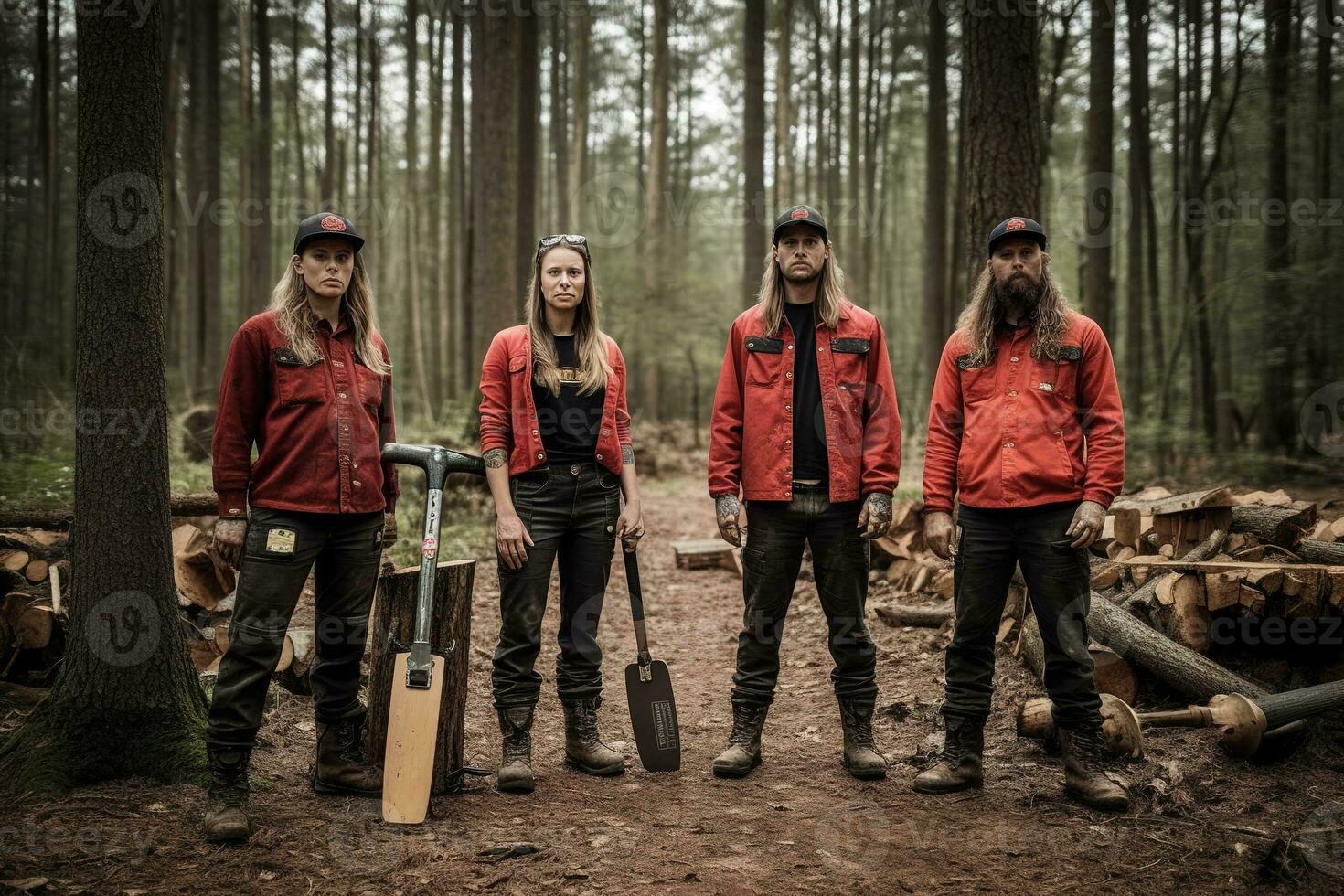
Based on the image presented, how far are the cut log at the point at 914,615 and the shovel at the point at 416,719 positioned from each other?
14.0 ft

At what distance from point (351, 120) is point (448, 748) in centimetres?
2933

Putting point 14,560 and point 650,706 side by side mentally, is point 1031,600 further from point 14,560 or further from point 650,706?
point 14,560

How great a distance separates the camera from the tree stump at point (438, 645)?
3939 millimetres

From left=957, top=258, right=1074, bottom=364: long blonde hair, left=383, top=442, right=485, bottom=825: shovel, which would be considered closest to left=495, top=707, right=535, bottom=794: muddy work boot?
left=383, top=442, right=485, bottom=825: shovel

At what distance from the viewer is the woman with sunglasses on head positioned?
419 cm

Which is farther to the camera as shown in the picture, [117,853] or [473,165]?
[473,165]

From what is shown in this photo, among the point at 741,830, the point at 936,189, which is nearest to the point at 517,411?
the point at 741,830

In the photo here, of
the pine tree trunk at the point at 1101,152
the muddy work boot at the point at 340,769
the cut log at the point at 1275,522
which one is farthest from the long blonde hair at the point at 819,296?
the pine tree trunk at the point at 1101,152

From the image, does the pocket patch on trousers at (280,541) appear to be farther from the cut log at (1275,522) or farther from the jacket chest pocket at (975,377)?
the cut log at (1275,522)

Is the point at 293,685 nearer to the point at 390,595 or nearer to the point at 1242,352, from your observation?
the point at 390,595

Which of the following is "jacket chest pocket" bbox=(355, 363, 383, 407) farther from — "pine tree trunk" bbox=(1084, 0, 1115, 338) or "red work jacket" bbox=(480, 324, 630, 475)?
"pine tree trunk" bbox=(1084, 0, 1115, 338)

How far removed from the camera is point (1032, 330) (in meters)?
4.17

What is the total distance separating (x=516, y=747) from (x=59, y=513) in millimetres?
4213

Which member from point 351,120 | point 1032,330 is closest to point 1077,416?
point 1032,330
